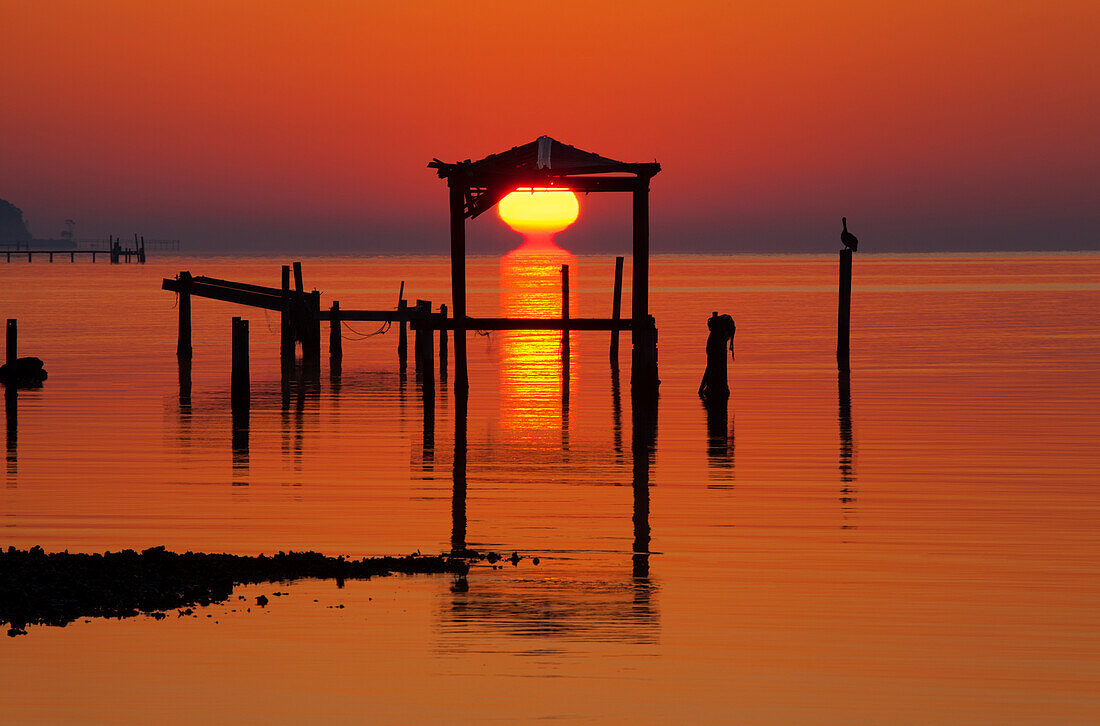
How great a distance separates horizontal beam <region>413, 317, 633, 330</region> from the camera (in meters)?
29.1

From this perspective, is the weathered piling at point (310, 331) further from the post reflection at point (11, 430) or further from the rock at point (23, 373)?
the post reflection at point (11, 430)

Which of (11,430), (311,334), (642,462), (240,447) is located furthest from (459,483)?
(311,334)

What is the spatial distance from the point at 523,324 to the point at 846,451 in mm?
9099

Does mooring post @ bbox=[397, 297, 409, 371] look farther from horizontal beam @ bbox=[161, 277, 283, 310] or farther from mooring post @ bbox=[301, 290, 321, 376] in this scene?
horizontal beam @ bbox=[161, 277, 283, 310]

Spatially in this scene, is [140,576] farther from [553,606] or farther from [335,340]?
[335,340]

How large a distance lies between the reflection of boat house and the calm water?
5.65 ft

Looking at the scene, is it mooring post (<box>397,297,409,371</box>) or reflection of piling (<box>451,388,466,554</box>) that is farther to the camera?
mooring post (<box>397,297,409,371</box>)

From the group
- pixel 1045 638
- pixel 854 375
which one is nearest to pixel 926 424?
pixel 854 375

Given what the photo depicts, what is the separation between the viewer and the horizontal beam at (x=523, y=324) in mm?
29125

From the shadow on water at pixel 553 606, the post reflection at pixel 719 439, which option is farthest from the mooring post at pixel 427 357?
the shadow on water at pixel 553 606

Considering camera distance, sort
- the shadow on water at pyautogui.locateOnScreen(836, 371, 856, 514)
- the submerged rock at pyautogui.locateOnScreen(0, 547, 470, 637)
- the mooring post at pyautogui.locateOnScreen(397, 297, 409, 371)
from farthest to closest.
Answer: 1. the mooring post at pyautogui.locateOnScreen(397, 297, 409, 371)
2. the shadow on water at pyautogui.locateOnScreen(836, 371, 856, 514)
3. the submerged rock at pyautogui.locateOnScreen(0, 547, 470, 637)

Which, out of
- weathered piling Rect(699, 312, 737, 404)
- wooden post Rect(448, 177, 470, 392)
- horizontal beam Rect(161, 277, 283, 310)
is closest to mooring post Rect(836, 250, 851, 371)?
weathered piling Rect(699, 312, 737, 404)

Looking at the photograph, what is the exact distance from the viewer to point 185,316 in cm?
4406

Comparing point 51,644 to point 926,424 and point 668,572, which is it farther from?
point 926,424
